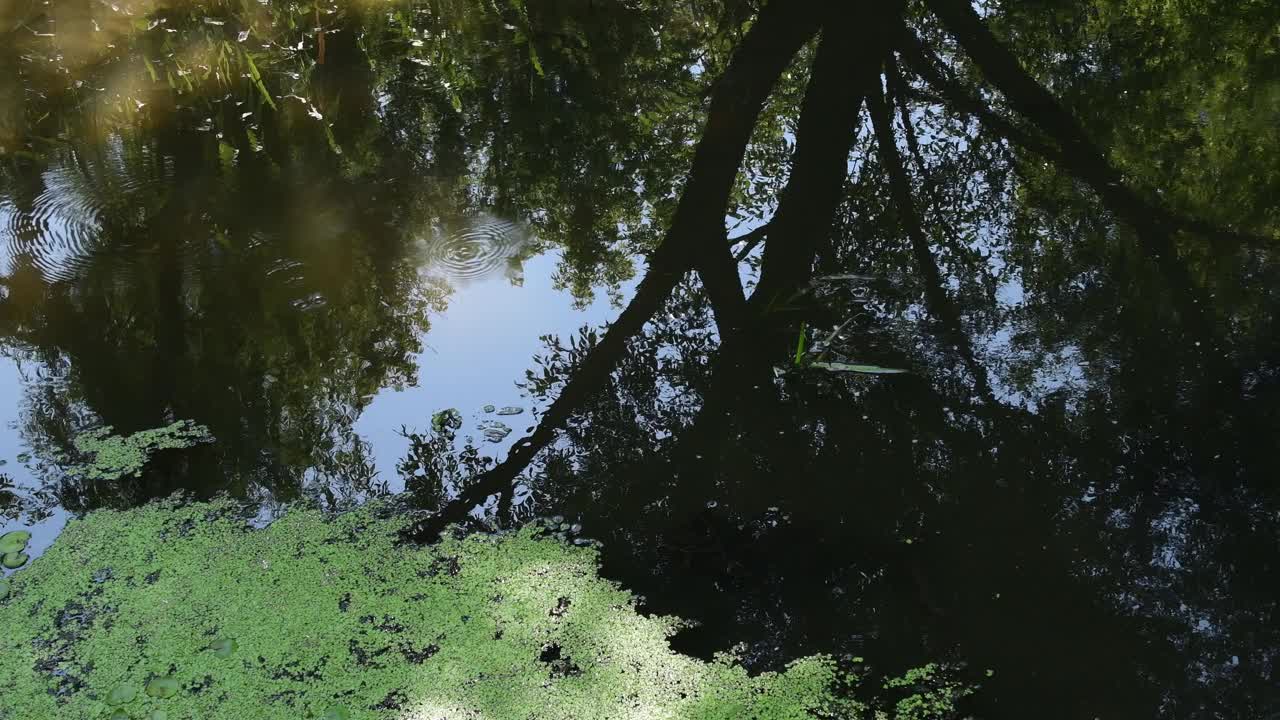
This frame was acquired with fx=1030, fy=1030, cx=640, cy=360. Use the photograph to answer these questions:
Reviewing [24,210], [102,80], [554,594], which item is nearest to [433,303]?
[554,594]

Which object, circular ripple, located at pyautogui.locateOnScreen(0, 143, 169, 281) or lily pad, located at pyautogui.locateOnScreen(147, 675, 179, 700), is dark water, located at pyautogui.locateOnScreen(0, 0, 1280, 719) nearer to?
circular ripple, located at pyautogui.locateOnScreen(0, 143, 169, 281)

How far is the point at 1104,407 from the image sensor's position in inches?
117

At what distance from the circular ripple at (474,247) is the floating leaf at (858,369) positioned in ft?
4.39

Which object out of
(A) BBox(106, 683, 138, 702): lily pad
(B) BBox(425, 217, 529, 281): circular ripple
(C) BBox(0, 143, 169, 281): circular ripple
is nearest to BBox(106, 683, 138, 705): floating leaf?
(A) BBox(106, 683, 138, 702): lily pad

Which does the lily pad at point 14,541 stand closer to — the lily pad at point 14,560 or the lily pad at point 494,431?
the lily pad at point 14,560

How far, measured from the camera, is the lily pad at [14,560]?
2465mm

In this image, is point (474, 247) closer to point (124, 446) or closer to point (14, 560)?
point (124, 446)

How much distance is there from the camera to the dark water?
234cm

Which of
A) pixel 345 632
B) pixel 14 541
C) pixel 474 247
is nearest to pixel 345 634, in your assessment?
pixel 345 632

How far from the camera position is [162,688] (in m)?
2.10

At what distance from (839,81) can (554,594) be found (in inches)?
129

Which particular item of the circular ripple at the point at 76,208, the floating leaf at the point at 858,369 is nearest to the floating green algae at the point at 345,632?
the floating leaf at the point at 858,369

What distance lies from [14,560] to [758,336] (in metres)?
2.14

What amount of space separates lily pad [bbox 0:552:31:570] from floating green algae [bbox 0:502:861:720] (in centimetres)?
4
